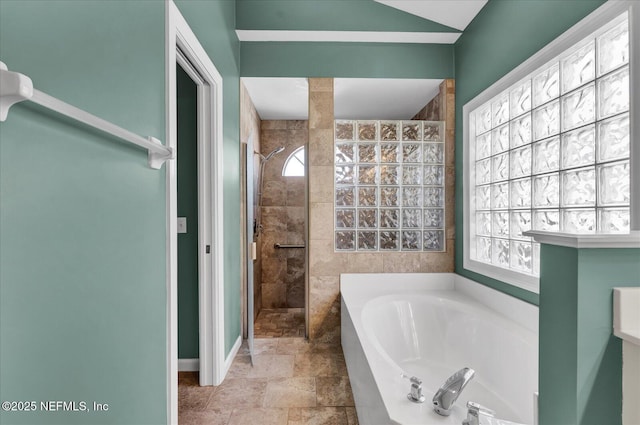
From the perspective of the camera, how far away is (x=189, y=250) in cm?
211

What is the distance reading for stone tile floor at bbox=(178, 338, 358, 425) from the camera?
1657mm

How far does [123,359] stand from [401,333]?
1740 millimetres

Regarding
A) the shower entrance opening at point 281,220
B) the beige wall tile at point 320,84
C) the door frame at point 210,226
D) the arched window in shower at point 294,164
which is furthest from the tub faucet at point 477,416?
the arched window in shower at point 294,164

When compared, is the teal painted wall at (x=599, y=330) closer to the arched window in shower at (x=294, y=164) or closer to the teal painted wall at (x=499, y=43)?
the teal painted wall at (x=499, y=43)

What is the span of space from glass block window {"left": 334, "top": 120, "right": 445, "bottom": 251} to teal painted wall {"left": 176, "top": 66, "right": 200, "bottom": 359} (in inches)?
44.2

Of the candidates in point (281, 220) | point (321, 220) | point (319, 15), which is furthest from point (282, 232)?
point (319, 15)

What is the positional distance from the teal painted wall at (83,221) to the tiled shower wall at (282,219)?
2.51 meters

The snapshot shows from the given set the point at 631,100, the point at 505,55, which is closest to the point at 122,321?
the point at 631,100

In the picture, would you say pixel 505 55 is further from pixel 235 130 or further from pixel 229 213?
pixel 229 213

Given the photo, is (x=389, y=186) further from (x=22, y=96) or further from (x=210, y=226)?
(x=22, y=96)

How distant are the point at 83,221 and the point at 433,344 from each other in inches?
83.2

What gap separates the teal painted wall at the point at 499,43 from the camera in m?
1.52

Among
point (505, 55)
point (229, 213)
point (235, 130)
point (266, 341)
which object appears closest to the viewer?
point (505, 55)

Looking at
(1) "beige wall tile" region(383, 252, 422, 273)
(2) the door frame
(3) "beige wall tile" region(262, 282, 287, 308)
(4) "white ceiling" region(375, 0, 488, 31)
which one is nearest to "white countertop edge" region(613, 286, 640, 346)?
(2) the door frame
